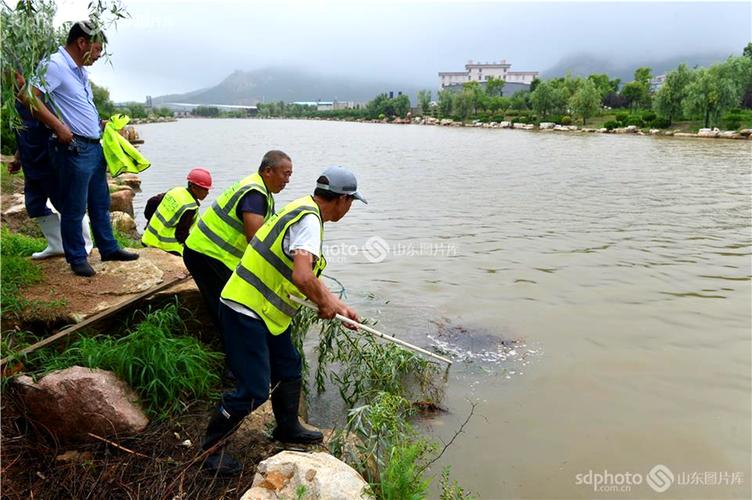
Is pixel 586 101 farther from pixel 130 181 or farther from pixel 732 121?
pixel 130 181

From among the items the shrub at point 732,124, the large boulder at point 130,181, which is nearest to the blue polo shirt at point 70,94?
the large boulder at point 130,181

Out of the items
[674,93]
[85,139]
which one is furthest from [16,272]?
[674,93]

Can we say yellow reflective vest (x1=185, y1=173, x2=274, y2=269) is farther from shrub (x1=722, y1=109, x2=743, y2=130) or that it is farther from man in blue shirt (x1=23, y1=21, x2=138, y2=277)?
shrub (x1=722, y1=109, x2=743, y2=130)

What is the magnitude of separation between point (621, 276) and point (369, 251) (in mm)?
4545

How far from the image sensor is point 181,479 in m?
3.03

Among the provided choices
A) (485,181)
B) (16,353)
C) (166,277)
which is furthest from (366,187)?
(16,353)

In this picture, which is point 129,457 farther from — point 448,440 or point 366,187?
point 366,187

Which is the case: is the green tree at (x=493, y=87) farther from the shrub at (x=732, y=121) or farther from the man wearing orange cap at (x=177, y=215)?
the man wearing orange cap at (x=177, y=215)

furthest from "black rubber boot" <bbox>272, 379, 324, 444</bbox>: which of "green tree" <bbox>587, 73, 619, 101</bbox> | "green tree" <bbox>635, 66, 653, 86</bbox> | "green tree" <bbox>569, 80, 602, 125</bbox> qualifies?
"green tree" <bbox>587, 73, 619, 101</bbox>

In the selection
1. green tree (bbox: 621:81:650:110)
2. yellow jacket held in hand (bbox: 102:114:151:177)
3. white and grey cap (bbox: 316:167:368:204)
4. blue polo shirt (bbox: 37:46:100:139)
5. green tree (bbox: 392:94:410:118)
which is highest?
green tree (bbox: 392:94:410:118)

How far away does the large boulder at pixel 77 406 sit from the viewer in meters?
3.31

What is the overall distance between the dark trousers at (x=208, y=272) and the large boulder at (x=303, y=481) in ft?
5.09

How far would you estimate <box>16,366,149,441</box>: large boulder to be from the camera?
331 centimetres

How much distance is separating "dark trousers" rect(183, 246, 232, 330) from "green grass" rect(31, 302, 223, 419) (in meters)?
0.41
